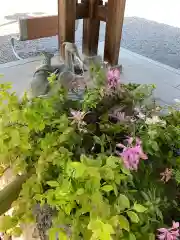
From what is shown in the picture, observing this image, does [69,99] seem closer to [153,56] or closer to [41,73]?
[41,73]

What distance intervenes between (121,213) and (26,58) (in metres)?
1.88

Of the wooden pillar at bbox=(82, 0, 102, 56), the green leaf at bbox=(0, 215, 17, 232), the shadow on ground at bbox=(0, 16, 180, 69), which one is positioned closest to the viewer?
the green leaf at bbox=(0, 215, 17, 232)

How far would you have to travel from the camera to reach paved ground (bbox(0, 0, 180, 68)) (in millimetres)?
2366

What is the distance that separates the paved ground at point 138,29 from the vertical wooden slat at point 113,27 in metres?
0.55

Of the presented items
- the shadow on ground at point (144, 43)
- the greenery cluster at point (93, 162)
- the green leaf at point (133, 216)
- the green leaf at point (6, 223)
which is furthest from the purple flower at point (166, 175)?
the shadow on ground at point (144, 43)

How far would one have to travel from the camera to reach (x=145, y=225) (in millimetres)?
426

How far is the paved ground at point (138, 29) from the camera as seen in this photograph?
2.37m

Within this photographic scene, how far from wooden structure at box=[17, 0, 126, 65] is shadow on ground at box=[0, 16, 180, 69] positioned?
260 mm

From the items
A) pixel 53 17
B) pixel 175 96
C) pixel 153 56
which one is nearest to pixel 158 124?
pixel 175 96

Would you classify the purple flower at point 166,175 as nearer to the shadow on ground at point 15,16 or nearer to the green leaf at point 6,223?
the green leaf at point 6,223

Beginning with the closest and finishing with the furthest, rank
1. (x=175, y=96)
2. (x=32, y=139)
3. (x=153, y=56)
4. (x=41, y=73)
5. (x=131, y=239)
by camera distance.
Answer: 1. (x=131, y=239)
2. (x=32, y=139)
3. (x=41, y=73)
4. (x=175, y=96)
5. (x=153, y=56)

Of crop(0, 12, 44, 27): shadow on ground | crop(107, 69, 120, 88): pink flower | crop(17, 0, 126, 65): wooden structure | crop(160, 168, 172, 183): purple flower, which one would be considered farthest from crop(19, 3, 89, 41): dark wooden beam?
crop(160, 168, 172, 183): purple flower

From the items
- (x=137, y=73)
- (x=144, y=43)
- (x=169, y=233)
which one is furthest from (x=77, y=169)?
(x=144, y=43)

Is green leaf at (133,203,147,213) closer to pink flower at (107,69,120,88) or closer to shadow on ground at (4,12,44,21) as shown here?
pink flower at (107,69,120,88)
